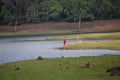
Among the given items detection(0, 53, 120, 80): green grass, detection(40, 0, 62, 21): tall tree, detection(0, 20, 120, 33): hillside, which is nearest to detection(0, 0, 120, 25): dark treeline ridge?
detection(40, 0, 62, 21): tall tree

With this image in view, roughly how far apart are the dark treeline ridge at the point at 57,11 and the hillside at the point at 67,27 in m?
2.40

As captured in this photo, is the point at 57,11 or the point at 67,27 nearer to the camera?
the point at 67,27

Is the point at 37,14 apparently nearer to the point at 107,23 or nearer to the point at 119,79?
the point at 107,23

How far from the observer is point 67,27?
382ft

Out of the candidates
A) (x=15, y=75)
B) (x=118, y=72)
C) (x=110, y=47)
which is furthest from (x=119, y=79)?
(x=110, y=47)

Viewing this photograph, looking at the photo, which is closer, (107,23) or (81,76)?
(81,76)

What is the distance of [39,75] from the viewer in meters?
26.7

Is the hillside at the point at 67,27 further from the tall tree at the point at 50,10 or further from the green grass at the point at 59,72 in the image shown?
the green grass at the point at 59,72

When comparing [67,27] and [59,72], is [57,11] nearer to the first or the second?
[67,27]

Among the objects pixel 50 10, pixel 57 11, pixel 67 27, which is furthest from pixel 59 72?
pixel 50 10

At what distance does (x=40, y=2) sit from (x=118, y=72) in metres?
106

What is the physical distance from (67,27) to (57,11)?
8.52m

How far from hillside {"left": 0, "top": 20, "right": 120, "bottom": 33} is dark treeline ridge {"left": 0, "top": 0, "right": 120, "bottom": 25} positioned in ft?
7.87

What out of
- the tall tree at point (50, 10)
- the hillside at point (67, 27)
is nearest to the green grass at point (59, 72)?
the hillside at point (67, 27)
